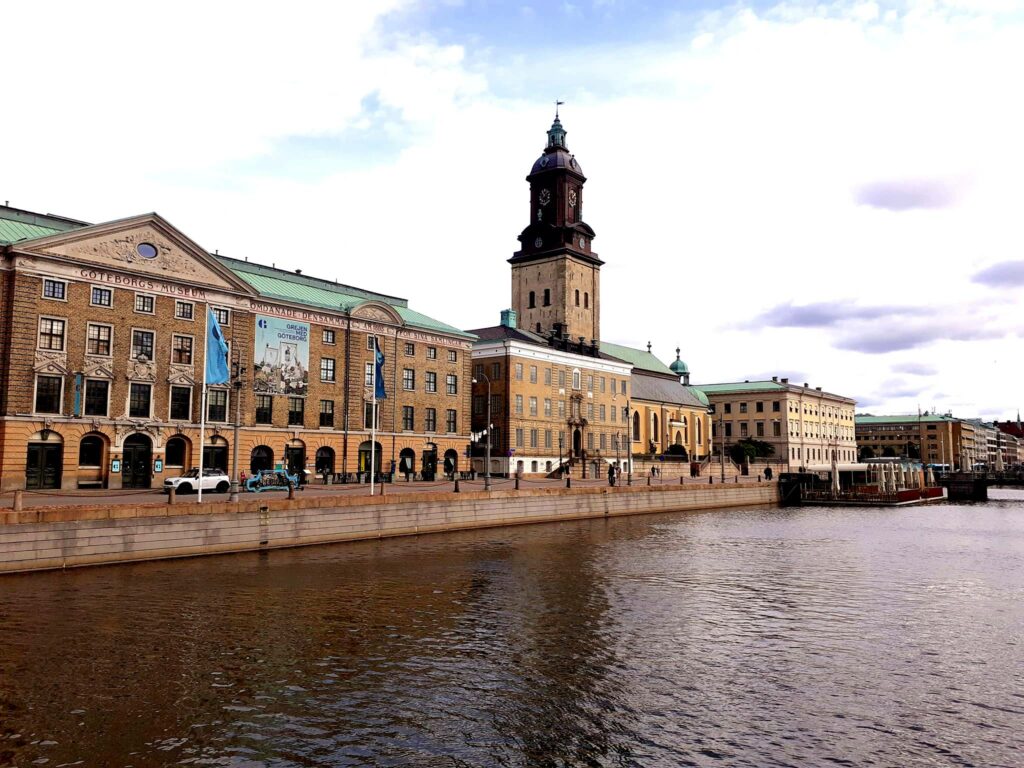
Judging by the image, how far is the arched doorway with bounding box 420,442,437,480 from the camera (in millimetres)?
73438

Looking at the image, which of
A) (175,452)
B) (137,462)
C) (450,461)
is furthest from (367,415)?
(137,462)

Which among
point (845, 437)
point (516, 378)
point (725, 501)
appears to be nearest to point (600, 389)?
point (516, 378)

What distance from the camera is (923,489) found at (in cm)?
10231

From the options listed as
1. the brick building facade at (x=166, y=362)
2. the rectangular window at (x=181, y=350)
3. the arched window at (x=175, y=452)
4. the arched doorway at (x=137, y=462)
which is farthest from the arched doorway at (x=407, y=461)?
the arched doorway at (x=137, y=462)

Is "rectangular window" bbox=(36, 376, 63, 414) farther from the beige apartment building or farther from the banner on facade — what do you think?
the beige apartment building

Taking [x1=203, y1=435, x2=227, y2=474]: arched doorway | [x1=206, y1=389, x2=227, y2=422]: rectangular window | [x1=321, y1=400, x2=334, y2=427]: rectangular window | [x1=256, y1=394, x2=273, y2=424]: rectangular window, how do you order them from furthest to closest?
1. [x1=321, y1=400, x2=334, y2=427]: rectangular window
2. [x1=256, y1=394, x2=273, y2=424]: rectangular window
3. [x1=206, y1=389, x2=227, y2=422]: rectangular window
4. [x1=203, y1=435, x2=227, y2=474]: arched doorway

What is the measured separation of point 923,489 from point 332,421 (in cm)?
7886

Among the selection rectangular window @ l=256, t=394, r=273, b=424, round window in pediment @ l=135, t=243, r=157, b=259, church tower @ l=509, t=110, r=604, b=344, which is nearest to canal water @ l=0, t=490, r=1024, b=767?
rectangular window @ l=256, t=394, r=273, b=424

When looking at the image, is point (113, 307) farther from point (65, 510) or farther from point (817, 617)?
point (817, 617)

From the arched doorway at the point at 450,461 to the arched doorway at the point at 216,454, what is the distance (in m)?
23.8

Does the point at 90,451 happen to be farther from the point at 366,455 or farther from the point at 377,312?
the point at 377,312

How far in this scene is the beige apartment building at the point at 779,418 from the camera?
15675 centimetres

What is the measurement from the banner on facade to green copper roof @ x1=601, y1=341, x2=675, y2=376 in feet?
238

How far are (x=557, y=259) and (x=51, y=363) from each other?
252 feet
